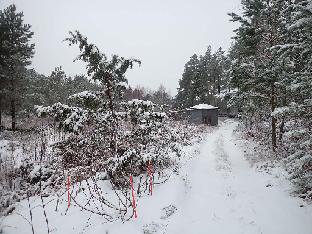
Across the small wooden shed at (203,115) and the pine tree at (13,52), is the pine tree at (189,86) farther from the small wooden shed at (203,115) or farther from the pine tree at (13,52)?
the pine tree at (13,52)

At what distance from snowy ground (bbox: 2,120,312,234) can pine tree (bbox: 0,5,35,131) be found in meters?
17.7

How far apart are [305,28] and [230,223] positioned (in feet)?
19.4

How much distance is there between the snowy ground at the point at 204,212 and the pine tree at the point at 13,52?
1767cm

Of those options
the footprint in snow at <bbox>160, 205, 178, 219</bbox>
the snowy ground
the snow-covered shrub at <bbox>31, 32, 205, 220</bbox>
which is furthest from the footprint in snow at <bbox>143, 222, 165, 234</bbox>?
the snow-covered shrub at <bbox>31, 32, 205, 220</bbox>

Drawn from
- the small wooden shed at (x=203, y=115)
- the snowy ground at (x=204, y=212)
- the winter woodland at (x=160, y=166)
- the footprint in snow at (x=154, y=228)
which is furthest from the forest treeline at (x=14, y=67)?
the small wooden shed at (x=203, y=115)

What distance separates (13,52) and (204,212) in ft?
75.8

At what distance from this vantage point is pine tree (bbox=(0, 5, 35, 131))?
22.7 m

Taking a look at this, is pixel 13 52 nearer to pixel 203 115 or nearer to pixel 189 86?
pixel 203 115

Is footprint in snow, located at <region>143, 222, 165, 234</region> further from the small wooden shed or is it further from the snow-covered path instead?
the small wooden shed

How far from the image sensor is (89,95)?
903 cm

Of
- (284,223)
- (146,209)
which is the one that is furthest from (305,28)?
(146,209)

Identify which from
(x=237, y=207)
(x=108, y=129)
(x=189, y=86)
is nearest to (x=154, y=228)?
(x=237, y=207)

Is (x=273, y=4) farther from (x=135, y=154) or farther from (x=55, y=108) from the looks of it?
(x=55, y=108)

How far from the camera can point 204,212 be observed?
7.65 m
